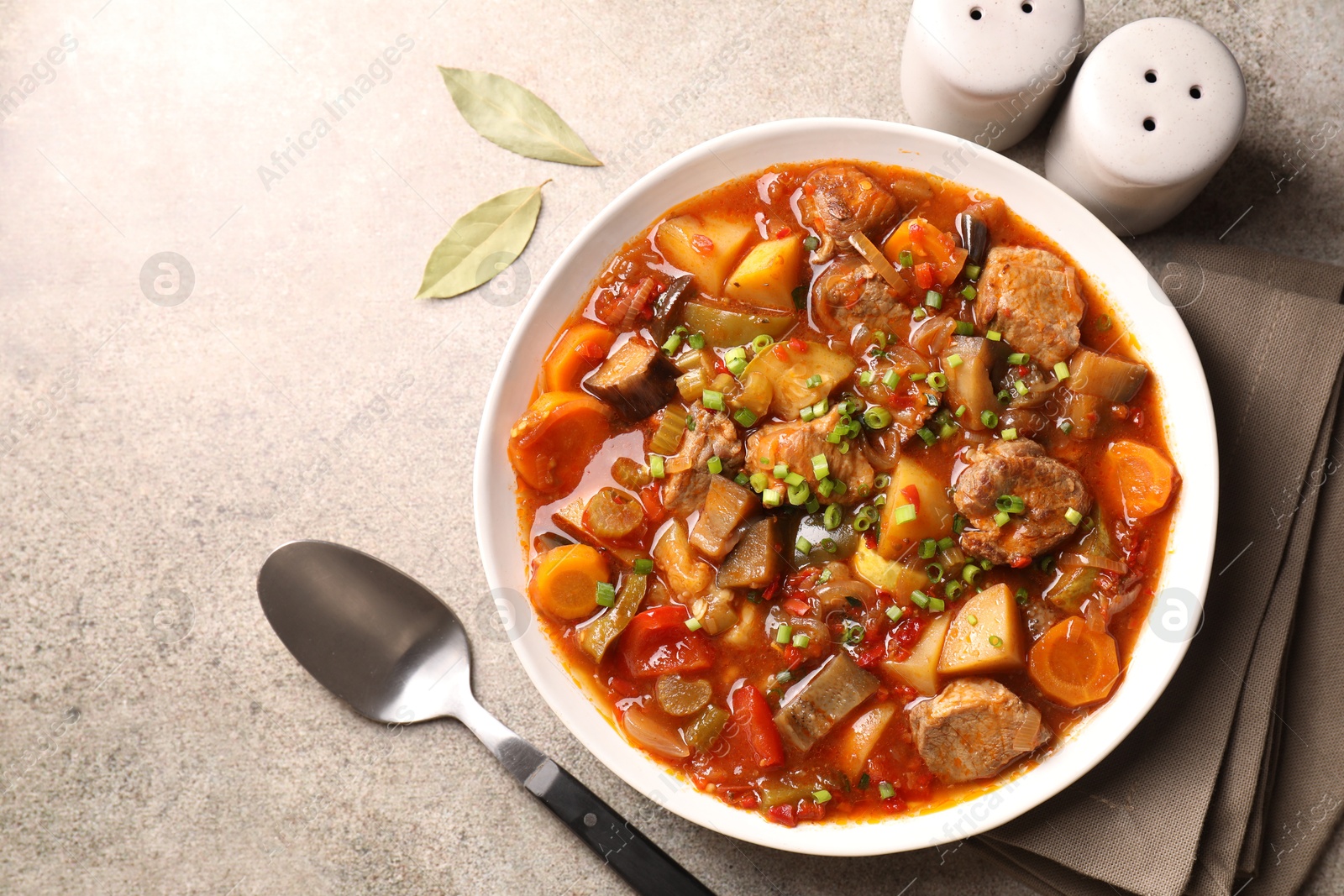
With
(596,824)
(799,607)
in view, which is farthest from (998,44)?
(596,824)

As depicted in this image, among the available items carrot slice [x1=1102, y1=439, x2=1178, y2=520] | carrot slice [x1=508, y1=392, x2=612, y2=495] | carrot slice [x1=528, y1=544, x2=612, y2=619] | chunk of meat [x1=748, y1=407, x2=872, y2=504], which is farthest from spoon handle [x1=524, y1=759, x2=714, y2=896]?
carrot slice [x1=1102, y1=439, x2=1178, y2=520]

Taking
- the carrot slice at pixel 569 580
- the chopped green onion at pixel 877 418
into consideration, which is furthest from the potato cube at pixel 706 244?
the carrot slice at pixel 569 580

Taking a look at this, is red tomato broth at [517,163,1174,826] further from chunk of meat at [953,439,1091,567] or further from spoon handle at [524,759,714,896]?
spoon handle at [524,759,714,896]

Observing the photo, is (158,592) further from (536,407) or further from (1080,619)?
(1080,619)

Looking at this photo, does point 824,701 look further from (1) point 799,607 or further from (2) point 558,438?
(2) point 558,438

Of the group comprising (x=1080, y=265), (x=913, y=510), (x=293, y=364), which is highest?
(x=1080, y=265)

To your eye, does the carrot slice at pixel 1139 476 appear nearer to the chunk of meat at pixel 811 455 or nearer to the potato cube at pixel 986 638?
the potato cube at pixel 986 638
